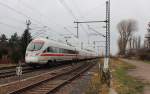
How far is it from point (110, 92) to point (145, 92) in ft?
8.23

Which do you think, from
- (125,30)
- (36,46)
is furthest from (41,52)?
(125,30)

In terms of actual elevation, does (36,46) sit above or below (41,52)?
above

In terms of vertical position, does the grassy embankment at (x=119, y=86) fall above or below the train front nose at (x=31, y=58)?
below

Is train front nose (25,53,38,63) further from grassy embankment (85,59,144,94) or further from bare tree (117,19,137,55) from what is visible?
bare tree (117,19,137,55)

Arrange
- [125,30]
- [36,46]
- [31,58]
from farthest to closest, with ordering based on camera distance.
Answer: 1. [125,30]
2. [36,46]
3. [31,58]

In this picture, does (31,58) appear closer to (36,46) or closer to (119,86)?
(36,46)

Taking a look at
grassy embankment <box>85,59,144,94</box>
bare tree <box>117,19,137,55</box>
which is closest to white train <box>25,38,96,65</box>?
grassy embankment <box>85,59,144,94</box>

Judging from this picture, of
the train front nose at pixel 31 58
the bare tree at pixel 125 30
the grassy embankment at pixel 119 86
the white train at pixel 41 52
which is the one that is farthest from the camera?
the bare tree at pixel 125 30

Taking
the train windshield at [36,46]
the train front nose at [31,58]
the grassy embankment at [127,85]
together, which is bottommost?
the grassy embankment at [127,85]

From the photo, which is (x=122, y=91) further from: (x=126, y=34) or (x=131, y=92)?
(x=126, y=34)

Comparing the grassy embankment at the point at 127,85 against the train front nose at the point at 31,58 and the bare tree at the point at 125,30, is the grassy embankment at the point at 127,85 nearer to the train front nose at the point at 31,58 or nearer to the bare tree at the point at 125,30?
the train front nose at the point at 31,58

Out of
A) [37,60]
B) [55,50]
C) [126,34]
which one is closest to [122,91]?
[37,60]

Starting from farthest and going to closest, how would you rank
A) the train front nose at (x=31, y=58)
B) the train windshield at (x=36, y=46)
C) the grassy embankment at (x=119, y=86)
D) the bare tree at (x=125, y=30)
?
the bare tree at (x=125, y=30)
the train windshield at (x=36, y=46)
the train front nose at (x=31, y=58)
the grassy embankment at (x=119, y=86)

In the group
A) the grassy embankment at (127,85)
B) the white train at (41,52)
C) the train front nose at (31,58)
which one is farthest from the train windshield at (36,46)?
the grassy embankment at (127,85)
